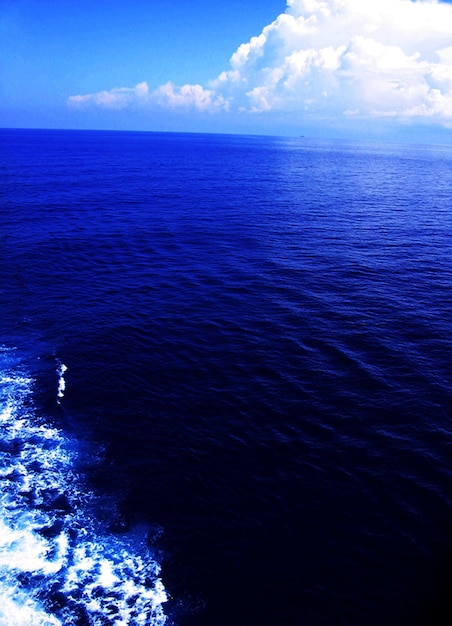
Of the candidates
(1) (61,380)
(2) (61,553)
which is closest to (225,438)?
(2) (61,553)

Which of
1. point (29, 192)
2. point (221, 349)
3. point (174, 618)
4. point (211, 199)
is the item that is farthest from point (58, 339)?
point (29, 192)

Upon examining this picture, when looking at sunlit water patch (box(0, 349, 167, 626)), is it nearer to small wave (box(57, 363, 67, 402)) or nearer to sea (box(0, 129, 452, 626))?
sea (box(0, 129, 452, 626))

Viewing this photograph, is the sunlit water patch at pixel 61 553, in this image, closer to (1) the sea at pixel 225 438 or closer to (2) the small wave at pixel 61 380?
(1) the sea at pixel 225 438

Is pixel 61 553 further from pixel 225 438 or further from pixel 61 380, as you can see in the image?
pixel 61 380

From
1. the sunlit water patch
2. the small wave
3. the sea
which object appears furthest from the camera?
the small wave

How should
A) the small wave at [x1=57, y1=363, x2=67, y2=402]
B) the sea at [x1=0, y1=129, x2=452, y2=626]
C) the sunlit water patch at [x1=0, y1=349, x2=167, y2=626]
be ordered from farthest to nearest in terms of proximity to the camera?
1. the small wave at [x1=57, y1=363, x2=67, y2=402]
2. the sea at [x1=0, y1=129, x2=452, y2=626]
3. the sunlit water patch at [x1=0, y1=349, x2=167, y2=626]

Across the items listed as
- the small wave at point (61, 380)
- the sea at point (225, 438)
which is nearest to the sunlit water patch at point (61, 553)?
the sea at point (225, 438)

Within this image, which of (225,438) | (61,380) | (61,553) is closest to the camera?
(61,553)

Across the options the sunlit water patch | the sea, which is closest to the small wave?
the sea
